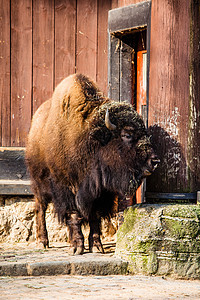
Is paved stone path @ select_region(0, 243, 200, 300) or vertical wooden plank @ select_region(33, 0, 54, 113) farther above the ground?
vertical wooden plank @ select_region(33, 0, 54, 113)

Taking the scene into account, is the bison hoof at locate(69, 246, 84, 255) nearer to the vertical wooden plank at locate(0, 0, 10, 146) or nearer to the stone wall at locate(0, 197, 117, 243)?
the stone wall at locate(0, 197, 117, 243)

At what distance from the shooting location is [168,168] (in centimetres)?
558

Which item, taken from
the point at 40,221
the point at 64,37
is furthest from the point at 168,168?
the point at 64,37

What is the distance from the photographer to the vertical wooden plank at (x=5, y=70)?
24.2ft

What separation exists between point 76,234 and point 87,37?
2834 mm

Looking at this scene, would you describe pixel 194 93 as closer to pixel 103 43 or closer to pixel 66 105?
pixel 66 105

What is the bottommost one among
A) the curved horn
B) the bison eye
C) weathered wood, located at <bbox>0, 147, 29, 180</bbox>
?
weathered wood, located at <bbox>0, 147, 29, 180</bbox>

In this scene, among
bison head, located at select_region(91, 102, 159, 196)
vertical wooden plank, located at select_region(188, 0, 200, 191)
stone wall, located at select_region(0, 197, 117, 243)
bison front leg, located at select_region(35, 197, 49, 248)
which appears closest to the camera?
vertical wooden plank, located at select_region(188, 0, 200, 191)

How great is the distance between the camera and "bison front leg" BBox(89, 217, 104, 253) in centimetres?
600

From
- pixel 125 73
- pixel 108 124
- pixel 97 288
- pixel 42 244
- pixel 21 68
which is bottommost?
pixel 42 244

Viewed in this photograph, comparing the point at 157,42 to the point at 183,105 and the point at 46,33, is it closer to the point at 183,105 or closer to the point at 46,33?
the point at 183,105

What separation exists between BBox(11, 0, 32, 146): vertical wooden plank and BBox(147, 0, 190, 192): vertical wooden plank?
229cm

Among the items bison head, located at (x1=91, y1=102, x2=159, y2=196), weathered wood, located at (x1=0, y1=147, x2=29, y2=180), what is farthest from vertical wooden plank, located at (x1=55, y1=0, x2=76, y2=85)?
bison head, located at (x1=91, y1=102, x2=159, y2=196)

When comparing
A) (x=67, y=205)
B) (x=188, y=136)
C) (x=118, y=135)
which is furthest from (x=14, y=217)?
(x=188, y=136)
